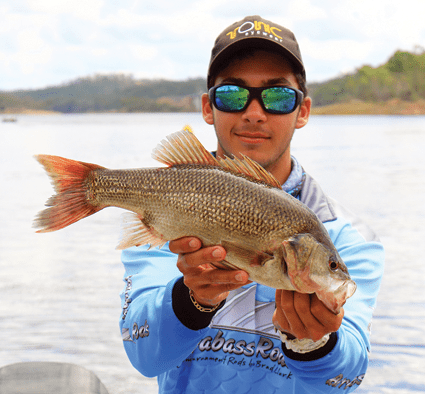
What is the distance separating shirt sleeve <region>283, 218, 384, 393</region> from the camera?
8.63ft

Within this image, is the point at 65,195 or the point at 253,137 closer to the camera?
the point at 65,195

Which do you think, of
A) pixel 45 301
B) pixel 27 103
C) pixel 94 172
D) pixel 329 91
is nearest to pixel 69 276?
pixel 45 301

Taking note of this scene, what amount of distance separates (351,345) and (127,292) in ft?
4.89

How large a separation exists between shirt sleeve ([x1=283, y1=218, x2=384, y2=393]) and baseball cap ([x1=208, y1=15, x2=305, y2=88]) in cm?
126

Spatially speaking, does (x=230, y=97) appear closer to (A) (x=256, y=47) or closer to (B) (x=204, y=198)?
(A) (x=256, y=47)

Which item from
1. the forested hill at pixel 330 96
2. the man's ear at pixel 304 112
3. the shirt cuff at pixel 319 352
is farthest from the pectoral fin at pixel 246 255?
the forested hill at pixel 330 96

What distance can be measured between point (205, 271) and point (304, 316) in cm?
52

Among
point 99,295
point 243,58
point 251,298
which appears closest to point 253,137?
point 243,58

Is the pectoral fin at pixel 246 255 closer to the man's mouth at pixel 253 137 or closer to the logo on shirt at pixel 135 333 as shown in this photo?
the logo on shirt at pixel 135 333

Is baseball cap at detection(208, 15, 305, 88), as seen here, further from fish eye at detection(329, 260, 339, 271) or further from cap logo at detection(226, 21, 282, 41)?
fish eye at detection(329, 260, 339, 271)

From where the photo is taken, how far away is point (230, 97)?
3.46 m

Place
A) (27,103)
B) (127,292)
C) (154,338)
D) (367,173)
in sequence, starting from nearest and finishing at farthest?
(154,338) → (127,292) → (367,173) → (27,103)

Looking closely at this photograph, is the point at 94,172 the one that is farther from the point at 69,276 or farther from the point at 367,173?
the point at 367,173

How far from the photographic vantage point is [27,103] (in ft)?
471
